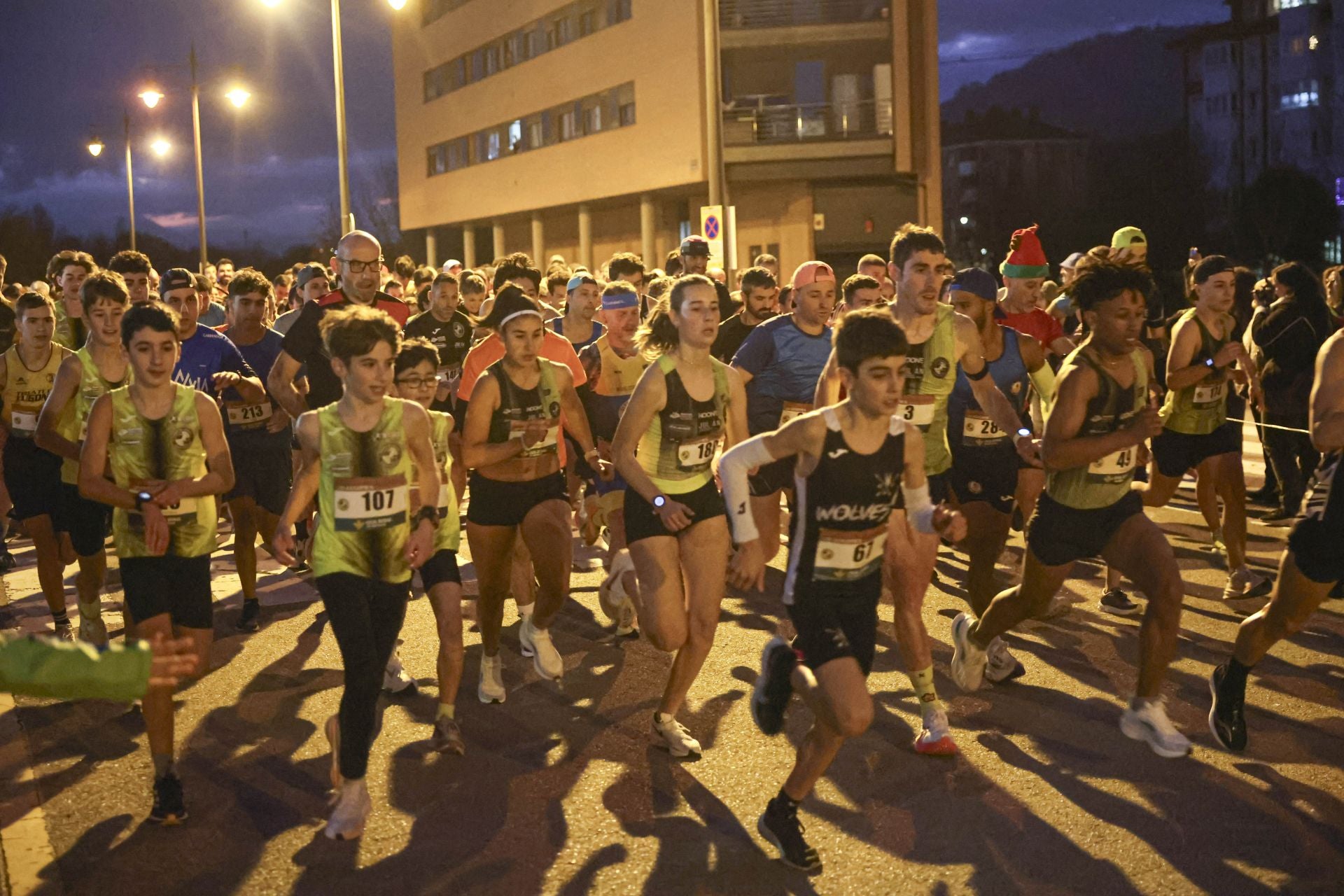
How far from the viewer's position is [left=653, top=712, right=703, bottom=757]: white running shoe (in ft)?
20.6

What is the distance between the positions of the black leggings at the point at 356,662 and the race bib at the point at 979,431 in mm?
3647

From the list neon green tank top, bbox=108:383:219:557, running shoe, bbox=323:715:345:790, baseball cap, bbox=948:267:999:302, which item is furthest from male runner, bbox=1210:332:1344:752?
neon green tank top, bbox=108:383:219:557

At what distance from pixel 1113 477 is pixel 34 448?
6049 mm

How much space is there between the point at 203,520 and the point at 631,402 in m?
1.83

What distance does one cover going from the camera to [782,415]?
8789 millimetres

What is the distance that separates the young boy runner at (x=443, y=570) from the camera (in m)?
6.36

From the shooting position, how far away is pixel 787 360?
8.58 meters

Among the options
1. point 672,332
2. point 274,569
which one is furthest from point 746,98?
point 672,332

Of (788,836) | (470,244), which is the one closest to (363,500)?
(788,836)

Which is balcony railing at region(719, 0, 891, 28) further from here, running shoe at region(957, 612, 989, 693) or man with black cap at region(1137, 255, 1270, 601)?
running shoe at region(957, 612, 989, 693)

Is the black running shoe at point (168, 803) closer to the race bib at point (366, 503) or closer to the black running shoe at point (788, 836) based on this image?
the race bib at point (366, 503)

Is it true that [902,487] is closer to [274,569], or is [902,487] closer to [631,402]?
[631,402]

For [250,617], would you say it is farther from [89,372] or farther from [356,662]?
[356,662]

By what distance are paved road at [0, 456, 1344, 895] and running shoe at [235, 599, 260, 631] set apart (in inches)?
35.6
